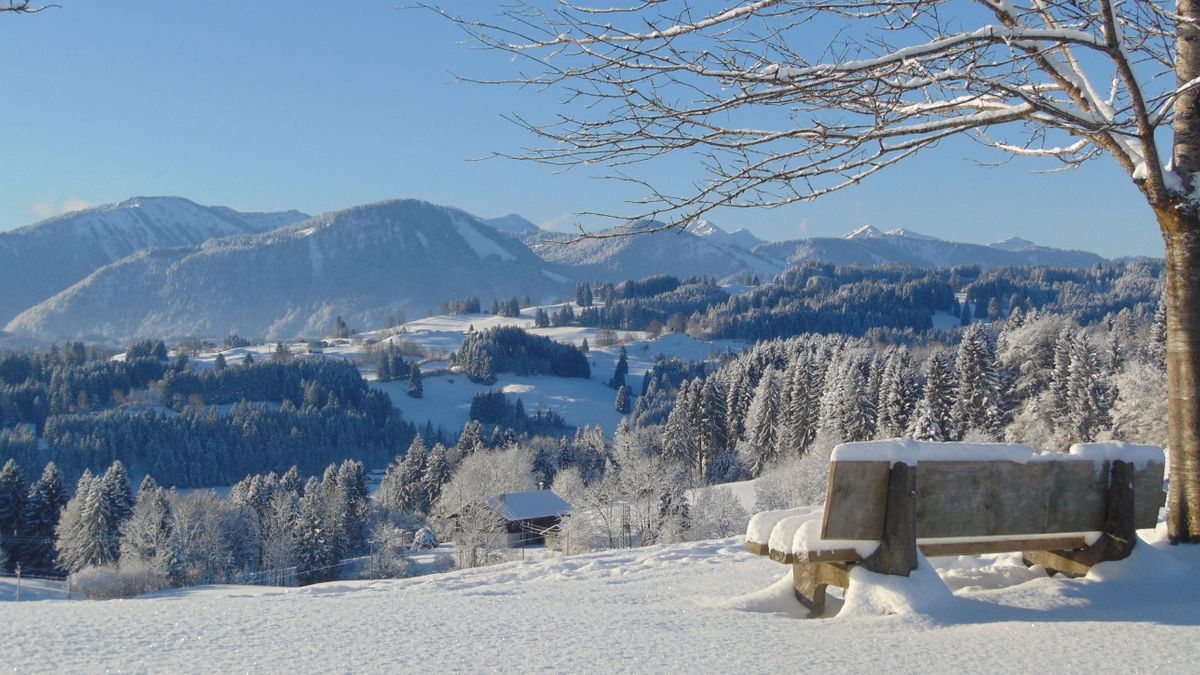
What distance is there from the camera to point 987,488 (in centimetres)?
471

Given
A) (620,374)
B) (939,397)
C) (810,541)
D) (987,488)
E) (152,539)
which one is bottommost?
(152,539)

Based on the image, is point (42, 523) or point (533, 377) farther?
point (533, 377)

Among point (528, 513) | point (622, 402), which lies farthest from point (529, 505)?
point (622, 402)

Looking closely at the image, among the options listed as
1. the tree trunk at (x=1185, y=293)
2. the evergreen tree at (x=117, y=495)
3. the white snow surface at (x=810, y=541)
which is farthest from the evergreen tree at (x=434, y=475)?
the tree trunk at (x=1185, y=293)

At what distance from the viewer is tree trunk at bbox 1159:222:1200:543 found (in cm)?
512

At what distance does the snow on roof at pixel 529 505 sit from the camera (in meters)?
49.3

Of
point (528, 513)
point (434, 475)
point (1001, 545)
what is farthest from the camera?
point (434, 475)

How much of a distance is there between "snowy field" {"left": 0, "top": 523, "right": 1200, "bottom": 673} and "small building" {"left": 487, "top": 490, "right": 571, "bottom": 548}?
4386 centimetres

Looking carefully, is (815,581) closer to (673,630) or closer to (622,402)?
(673,630)

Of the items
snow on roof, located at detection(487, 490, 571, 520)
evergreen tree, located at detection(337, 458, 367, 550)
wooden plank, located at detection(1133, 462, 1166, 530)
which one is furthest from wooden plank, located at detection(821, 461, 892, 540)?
evergreen tree, located at detection(337, 458, 367, 550)

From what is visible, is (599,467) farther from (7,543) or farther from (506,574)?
(506,574)

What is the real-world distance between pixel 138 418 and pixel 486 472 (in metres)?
61.2

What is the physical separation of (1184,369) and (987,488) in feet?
→ 5.22

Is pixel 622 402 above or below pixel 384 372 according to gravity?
below
